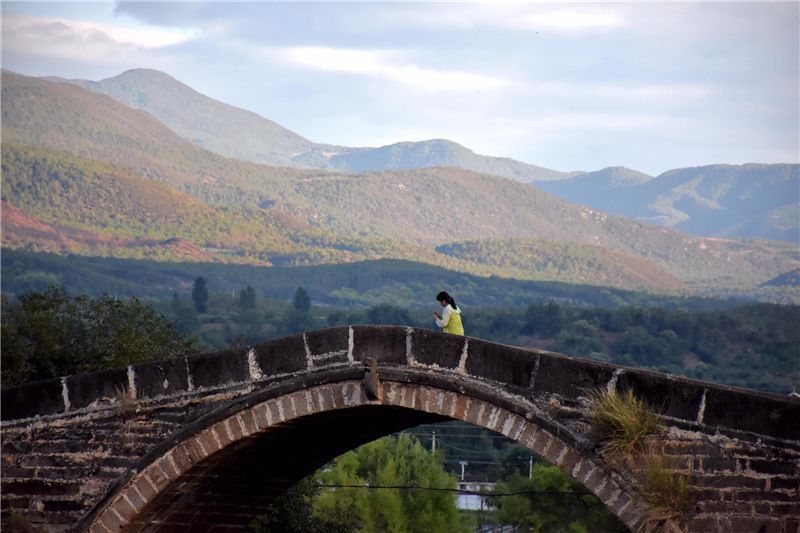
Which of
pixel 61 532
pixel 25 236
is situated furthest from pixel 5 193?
pixel 61 532

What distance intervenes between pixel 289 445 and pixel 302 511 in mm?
7954

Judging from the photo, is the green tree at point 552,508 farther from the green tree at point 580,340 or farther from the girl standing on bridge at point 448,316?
the green tree at point 580,340

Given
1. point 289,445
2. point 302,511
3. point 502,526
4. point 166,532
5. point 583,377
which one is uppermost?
point 583,377

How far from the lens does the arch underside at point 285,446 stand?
1149 cm

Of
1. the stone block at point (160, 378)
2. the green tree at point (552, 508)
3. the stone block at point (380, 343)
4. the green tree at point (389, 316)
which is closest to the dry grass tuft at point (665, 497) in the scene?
the stone block at point (380, 343)

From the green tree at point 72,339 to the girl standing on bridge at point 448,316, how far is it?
732cm

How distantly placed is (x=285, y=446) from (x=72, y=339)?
803 cm

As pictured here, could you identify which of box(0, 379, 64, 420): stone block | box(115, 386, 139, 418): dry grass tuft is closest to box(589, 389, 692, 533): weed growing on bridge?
box(115, 386, 139, 418): dry grass tuft

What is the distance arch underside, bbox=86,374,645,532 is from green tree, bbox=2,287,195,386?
16.8ft

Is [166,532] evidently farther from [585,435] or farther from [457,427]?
[457,427]

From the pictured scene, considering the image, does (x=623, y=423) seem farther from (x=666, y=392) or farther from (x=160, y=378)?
(x=160, y=378)

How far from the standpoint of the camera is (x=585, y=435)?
11.3 metres

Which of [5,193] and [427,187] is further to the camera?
[427,187]

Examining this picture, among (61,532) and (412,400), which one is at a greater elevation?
(412,400)
